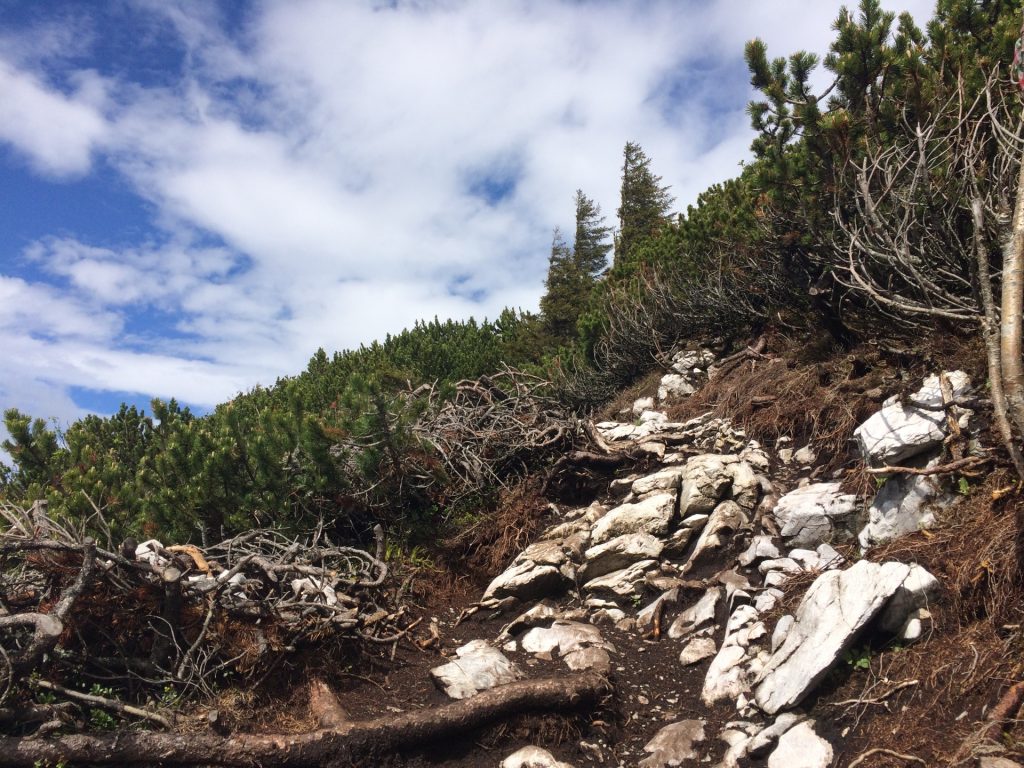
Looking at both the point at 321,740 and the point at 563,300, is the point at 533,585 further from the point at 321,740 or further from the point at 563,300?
the point at 563,300

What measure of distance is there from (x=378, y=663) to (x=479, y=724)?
1.29 m

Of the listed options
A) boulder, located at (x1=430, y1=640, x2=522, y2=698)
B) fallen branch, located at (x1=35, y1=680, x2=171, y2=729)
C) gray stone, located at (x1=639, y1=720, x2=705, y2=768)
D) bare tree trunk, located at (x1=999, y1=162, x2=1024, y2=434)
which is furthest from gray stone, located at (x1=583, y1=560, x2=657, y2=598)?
fallen branch, located at (x1=35, y1=680, x2=171, y2=729)

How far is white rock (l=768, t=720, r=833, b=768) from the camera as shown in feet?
10.2

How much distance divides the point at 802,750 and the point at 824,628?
676 mm

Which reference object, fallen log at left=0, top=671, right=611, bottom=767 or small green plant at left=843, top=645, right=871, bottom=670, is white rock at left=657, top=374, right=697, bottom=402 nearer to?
fallen log at left=0, top=671, right=611, bottom=767

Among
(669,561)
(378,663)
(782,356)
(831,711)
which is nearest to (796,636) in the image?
(831,711)

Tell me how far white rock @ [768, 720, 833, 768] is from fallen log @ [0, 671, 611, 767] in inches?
47.8

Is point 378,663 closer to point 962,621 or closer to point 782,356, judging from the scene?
point 962,621

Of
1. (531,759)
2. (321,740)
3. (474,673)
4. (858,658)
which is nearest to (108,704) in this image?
(321,740)

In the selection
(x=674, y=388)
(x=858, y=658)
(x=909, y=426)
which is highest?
→ (x=674, y=388)

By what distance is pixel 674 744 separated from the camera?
3.74 m

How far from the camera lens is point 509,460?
783 cm

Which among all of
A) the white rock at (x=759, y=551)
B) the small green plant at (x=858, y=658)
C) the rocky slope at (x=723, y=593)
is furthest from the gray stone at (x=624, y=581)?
the small green plant at (x=858, y=658)

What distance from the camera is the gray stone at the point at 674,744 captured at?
11.9 feet
